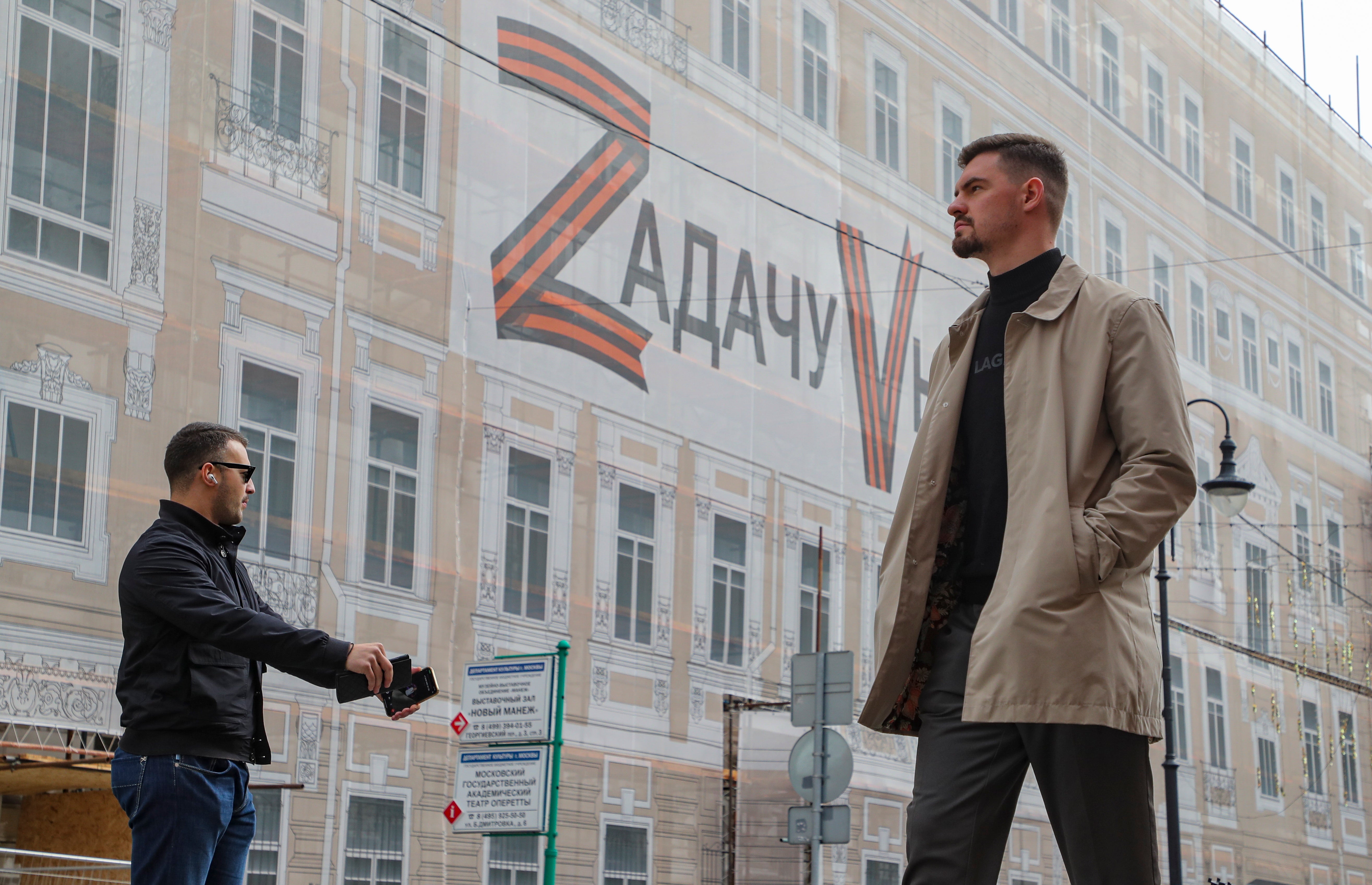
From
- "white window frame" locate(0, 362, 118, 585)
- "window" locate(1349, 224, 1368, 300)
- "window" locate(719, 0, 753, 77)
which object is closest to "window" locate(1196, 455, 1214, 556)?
"window" locate(1349, 224, 1368, 300)

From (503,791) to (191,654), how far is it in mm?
8020

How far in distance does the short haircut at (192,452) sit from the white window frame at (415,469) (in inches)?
350

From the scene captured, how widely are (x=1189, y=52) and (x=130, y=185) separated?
74.6 ft

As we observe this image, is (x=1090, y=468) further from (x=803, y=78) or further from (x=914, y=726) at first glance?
(x=803, y=78)

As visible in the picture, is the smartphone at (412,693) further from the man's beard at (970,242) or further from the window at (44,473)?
the window at (44,473)

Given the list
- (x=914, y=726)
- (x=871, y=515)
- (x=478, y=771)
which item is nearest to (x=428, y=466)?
(x=478, y=771)

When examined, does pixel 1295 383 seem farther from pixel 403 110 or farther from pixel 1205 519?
pixel 403 110

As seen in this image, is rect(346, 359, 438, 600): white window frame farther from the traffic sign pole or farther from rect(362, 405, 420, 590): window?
the traffic sign pole

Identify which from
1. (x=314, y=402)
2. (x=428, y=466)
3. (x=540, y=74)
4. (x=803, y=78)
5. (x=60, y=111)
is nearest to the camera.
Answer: (x=60, y=111)

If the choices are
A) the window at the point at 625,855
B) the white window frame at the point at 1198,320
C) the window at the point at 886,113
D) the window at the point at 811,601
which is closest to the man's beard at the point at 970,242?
the window at the point at 625,855

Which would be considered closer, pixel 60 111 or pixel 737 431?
pixel 60 111

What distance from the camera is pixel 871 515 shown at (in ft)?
66.5

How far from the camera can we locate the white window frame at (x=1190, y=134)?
97.4 feet

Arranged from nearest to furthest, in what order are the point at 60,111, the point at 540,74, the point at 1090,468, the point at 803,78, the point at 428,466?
the point at 1090,468, the point at 60,111, the point at 428,466, the point at 540,74, the point at 803,78
